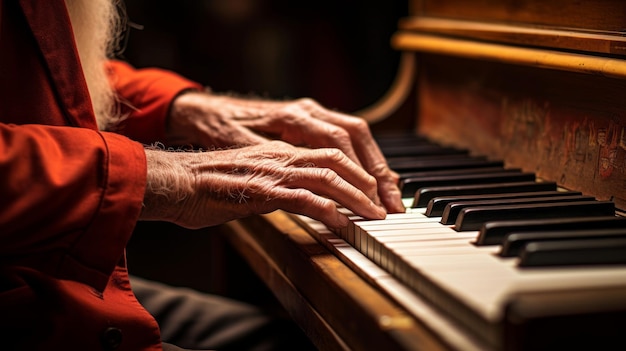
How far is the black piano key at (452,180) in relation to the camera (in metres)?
1.21

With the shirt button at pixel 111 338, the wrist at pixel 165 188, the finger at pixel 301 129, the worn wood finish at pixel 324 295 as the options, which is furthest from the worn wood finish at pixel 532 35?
the shirt button at pixel 111 338

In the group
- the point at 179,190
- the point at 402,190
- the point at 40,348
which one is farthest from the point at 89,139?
the point at 402,190

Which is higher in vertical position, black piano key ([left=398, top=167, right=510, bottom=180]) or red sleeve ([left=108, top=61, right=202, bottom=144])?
red sleeve ([left=108, top=61, right=202, bottom=144])

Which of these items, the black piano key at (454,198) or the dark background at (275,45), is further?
the dark background at (275,45)

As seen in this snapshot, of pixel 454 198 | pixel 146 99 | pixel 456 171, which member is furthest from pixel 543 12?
pixel 146 99

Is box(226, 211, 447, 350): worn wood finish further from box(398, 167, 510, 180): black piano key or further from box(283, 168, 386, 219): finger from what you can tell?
box(398, 167, 510, 180): black piano key

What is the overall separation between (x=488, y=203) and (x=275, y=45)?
1.43 m

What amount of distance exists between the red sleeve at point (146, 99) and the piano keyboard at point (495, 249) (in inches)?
19.4

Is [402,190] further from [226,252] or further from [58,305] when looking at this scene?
[226,252]

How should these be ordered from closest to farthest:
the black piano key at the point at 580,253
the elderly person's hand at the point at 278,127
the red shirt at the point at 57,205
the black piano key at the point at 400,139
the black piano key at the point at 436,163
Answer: the black piano key at the point at 580,253 < the red shirt at the point at 57,205 < the elderly person's hand at the point at 278,127 < the black piano key at the point at 436,163 < the black piano key at the point at 400,139

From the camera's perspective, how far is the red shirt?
87cm

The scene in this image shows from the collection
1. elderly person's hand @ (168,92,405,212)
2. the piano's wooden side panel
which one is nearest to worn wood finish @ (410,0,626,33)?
the piano's wooden side panel

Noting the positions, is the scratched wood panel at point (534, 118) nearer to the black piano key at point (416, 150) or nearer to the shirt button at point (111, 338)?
the black piano key at point (416, 150)

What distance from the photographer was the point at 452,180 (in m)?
1.21
